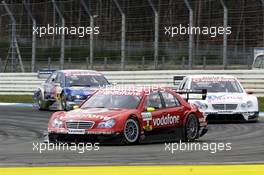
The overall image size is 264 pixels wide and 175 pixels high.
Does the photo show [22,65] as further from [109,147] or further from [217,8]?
[109,147]

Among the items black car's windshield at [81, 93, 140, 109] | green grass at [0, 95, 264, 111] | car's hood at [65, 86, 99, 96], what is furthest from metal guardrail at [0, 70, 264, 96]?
black car's windshield at [81, 93, 140, 109]

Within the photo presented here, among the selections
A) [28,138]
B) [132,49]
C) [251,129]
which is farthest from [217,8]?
[28,138]

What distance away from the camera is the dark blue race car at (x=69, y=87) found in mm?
24047

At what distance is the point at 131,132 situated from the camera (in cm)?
1443

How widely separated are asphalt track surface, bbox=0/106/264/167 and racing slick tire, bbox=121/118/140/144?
23 cm

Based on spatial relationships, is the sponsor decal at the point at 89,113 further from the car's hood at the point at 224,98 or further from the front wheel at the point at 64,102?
the front wheel at the point at 64,102

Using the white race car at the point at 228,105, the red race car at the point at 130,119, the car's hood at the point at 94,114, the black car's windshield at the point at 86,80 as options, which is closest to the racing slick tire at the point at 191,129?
the red race car at the point at 130,119

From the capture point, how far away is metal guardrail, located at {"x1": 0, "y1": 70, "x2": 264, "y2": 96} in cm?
2816

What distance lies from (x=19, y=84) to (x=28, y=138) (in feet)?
65.9

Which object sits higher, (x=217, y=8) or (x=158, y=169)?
(x=217, y=8)

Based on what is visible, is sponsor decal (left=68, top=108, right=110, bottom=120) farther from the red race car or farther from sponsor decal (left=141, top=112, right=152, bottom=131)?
sponsor decal (left=141, top=112, right=152, bottom=131)

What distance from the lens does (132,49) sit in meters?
30.8

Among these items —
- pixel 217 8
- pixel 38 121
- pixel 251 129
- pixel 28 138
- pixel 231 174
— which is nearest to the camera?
pixel 231 174

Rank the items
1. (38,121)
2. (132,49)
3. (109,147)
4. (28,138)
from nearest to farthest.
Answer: (109,147) < (28,138) < (38,121) < (132,49)
